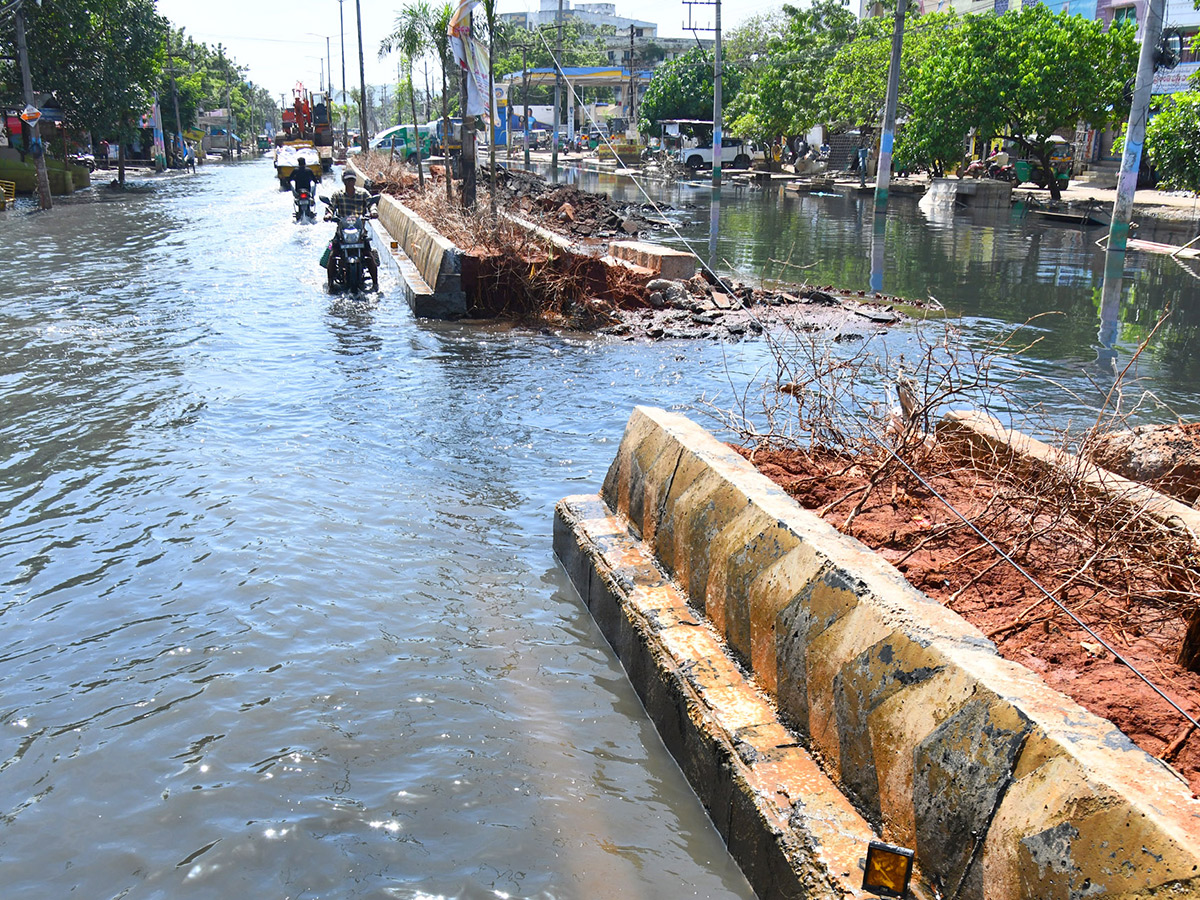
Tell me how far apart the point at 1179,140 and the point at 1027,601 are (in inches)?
899

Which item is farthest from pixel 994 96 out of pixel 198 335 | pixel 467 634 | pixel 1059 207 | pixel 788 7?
pixel 467 634

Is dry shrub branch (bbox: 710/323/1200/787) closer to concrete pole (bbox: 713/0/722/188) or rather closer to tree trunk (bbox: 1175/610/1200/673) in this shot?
tree trunk (bbox: 1175/610/1200/673)

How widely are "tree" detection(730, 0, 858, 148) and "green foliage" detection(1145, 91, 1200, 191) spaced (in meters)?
29.1

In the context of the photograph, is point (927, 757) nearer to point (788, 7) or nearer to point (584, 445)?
point (584, 445)

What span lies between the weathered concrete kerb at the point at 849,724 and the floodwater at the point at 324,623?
43cm

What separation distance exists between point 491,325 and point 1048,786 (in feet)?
41.0

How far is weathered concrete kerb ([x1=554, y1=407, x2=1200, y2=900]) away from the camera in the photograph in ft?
7.98

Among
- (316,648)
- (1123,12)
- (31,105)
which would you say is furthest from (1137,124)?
(31,105)

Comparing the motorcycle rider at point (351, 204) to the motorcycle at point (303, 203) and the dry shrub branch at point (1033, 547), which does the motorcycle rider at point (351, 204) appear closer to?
the motorcycle at point (303, 203)

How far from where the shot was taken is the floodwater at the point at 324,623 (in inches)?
152

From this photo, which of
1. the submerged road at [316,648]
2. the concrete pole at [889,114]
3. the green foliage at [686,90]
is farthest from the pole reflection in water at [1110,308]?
the green foliage at [686,90]

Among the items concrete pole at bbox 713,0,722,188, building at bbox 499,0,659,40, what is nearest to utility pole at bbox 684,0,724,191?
concrete pole at bbox 713,0,722,188

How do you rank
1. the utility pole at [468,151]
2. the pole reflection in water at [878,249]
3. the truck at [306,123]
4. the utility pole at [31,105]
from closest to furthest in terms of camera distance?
1. the pole reflection in water at [878,249]
2. the utility pole at [468,151]
3. the utility pole at [31,105]
4. the truck at [306,123]

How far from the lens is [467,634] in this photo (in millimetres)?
5527
